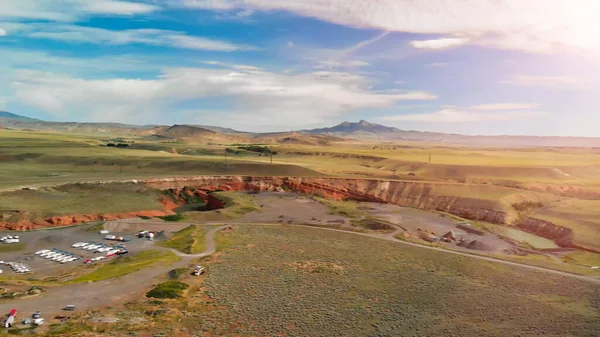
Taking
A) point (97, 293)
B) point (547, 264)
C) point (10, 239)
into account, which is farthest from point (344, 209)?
point (10, 239)

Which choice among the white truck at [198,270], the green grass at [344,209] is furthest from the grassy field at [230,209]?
the white truck at [198,270]

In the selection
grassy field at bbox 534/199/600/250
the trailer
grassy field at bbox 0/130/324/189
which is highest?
grassy field at bbox 0/130/324/189

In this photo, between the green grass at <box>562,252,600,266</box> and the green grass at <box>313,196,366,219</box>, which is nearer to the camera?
the green grass at <box>562,252,600,266</box>

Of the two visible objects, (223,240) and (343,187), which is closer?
(223,240)

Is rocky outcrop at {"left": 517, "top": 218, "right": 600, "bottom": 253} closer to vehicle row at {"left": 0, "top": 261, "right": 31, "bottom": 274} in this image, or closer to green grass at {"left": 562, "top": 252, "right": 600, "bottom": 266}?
green grass at {"left": 562, "top": 252, "right": 600, "bottom": 266}

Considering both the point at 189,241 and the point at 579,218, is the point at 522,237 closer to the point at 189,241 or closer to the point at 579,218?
the point at 579,218

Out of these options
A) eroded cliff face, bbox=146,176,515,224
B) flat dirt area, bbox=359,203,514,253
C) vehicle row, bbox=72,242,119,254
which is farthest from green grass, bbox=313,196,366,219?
vehicle row, bbox=72,242,119,254

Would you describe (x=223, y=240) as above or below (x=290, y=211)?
below
